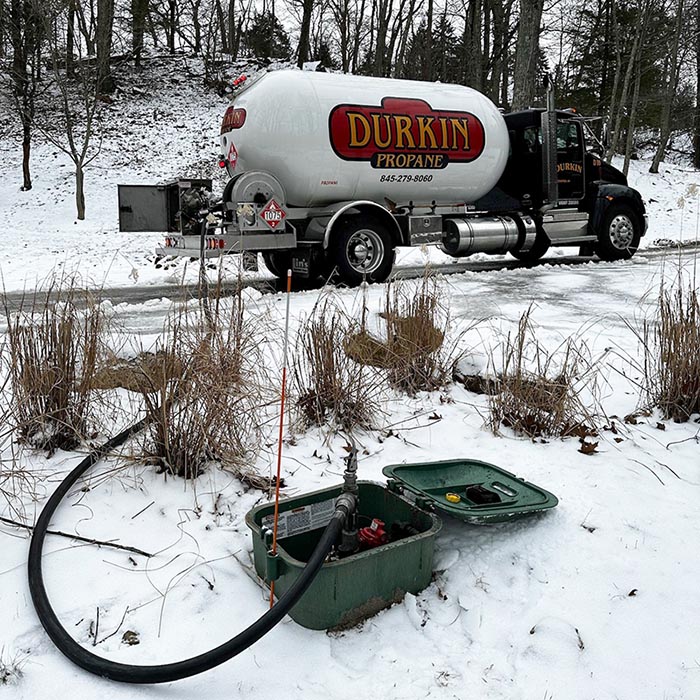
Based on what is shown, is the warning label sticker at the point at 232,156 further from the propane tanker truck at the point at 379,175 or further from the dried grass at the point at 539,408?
the dried grass at the point at 539,408

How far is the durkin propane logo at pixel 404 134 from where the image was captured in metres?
8.34

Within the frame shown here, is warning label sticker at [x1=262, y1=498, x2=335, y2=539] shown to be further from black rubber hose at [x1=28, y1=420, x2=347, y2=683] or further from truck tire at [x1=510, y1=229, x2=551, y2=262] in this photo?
truck tire at [x1=510, y1=229, x2=551, y2=262]

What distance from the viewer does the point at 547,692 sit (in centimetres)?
196

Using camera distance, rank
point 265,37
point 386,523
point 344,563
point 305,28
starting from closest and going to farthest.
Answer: point 344,563 < point 386,523 < point 305,28 < point 265,37

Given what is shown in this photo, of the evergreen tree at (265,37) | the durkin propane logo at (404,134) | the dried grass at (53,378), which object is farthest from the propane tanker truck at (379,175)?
the evergreen tree at (265,37)

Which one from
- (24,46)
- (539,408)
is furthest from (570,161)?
(24,46)

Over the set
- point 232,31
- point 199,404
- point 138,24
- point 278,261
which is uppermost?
point 232,31

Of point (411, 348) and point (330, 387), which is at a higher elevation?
point (411, 348)

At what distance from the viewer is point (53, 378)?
316cm

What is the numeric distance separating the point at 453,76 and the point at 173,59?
1360 cm

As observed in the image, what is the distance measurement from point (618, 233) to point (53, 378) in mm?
10323

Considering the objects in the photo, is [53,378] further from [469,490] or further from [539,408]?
[539,408]

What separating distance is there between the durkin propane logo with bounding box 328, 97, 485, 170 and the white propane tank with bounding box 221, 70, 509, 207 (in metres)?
0.01

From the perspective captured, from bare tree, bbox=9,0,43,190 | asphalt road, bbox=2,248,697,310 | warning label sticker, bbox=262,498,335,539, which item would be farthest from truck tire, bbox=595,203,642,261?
bare tree, bbox=9,0,43,190
